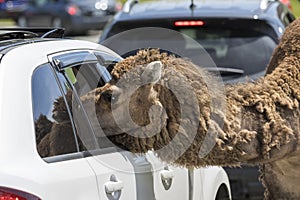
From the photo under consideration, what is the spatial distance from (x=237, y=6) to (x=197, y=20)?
21.6 inches

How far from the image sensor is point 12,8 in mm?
38062

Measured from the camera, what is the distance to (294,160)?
5.55 m

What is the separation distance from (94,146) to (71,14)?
27.2 meters

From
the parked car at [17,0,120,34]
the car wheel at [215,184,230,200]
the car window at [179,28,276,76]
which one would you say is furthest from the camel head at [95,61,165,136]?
the parked car at [17,0,120,34]

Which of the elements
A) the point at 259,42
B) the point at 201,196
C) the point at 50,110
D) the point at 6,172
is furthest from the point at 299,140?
the point at 259,42

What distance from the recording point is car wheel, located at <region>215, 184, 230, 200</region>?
672cm

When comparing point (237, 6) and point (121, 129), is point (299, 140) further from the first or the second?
point (237, 6)

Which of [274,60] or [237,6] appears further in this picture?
[237,6]

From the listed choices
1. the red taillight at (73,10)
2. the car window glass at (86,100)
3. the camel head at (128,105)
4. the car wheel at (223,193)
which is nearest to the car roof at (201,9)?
the car wheel at (223,193)

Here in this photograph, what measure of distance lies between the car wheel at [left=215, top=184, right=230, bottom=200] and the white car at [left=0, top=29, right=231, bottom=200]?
1008mm

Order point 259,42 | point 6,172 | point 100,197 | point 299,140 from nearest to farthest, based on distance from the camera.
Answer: point 6,172, point 100,197, point 299,140, point 259,42

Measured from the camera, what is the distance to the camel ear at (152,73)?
15.3 feet

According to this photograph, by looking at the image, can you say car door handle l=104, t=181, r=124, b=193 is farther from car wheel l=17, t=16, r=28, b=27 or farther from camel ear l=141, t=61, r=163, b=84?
car wheel l=17, t=16, r=28, b=27

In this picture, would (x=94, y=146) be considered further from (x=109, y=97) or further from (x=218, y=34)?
(x=218, y=34)
